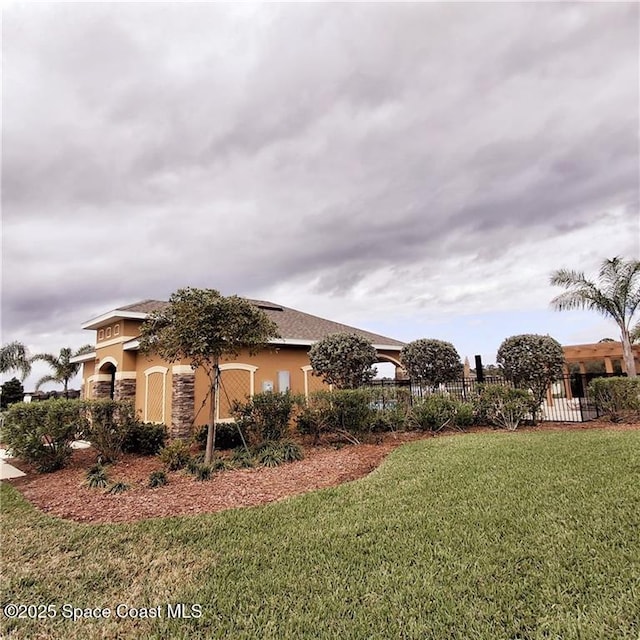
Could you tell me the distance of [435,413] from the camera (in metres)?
11.2

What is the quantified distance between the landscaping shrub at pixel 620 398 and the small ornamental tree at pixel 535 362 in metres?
1.44

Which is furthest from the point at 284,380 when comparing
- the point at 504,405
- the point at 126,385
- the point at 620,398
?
the point at 620,398

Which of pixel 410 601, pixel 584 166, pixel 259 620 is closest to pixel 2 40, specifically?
pixel 259 620

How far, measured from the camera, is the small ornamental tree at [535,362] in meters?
11.4

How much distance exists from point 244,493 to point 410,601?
12.8ft

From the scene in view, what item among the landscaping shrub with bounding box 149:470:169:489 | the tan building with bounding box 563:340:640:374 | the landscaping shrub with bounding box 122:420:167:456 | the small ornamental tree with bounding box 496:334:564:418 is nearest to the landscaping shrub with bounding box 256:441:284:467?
the landscaping shrub with bounding box 149:470:169:489

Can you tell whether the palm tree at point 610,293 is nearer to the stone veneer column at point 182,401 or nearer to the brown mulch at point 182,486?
the brown mulch at point 182,486

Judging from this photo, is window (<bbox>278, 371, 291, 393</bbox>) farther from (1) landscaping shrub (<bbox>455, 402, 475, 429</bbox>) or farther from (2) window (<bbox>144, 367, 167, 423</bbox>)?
(1) landscaping shrub (<bbox>455, 402, 475, 429</bbox>)

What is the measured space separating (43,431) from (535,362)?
12.8 meters

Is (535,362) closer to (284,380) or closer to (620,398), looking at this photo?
(620,398)

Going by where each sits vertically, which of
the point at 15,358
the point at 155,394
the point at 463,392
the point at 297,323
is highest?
the point at 297,323

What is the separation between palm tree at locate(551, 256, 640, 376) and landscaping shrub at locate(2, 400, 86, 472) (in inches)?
690

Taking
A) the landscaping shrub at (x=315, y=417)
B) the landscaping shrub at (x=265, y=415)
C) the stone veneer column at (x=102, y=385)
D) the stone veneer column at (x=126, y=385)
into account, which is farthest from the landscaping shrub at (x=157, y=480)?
the stone veneer column at (x=102, y=385)

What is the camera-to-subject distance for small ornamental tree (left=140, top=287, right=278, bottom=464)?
344 inches
